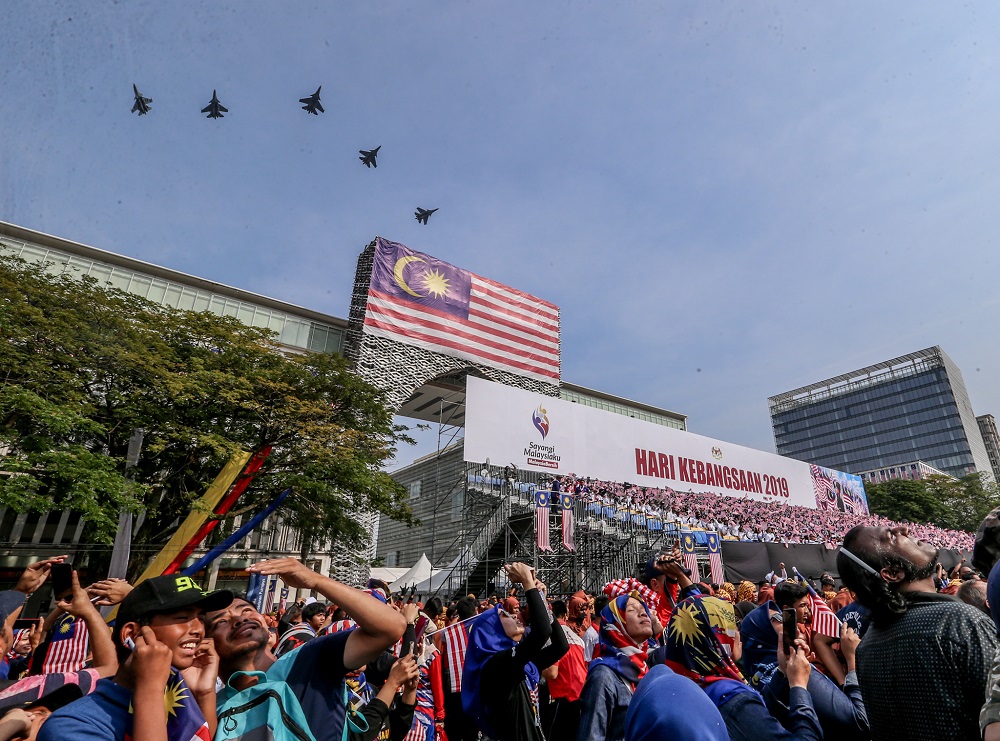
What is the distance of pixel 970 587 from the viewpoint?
318cm

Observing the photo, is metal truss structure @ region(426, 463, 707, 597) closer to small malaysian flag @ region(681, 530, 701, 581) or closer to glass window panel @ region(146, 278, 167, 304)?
small malaysian flag @ region(681, 530, 701, 581)

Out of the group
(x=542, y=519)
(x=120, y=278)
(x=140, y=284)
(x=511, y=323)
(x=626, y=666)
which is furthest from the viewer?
(x=511, y=323)

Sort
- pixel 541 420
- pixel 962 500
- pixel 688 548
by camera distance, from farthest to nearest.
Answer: pixel 962 500 < pixel 541 420 < pixel 688 548

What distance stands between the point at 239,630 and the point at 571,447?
59.4 feet

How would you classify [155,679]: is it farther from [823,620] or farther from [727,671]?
[823,620]

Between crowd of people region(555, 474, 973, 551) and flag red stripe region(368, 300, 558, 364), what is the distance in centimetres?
652

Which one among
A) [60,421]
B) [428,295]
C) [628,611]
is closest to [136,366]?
[60,421]

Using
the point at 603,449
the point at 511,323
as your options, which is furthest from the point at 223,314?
the point at 603,449

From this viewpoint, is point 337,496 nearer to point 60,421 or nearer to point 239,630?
point 60,421

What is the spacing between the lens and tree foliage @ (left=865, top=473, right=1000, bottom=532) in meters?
46.8

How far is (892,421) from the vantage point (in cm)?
9169

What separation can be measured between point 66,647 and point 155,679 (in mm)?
3470

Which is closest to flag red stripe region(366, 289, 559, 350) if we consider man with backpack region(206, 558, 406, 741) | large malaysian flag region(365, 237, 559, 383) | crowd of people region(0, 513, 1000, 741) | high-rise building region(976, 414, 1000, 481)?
large malaysian flag region(365, 237, 559, 383)

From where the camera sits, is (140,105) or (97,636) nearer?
(97,636)
